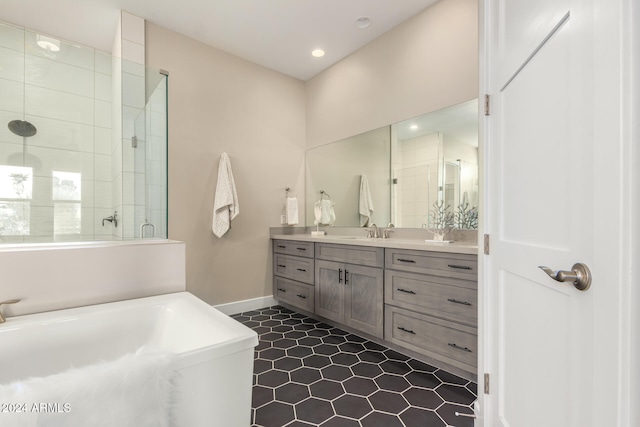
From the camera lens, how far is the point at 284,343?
249cm

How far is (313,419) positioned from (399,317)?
3.15 ft

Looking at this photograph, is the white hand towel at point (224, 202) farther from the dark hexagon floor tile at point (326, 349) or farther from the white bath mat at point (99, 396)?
the white bath mat at point (99, 396)

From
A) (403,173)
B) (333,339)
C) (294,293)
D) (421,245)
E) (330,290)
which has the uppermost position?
(403,173)

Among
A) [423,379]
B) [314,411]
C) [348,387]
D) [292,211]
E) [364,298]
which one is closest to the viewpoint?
[314,411]

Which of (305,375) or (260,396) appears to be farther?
(305,375)

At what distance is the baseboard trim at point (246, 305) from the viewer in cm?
321

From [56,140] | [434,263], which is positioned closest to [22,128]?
[56,140]

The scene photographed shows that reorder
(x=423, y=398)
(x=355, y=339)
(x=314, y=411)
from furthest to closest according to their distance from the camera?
1. (x=355, y=339)
2. (x=423, y=398)
3. (x=314, y=411)

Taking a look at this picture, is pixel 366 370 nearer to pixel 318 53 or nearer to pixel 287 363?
pixel 287 363

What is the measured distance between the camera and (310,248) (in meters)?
3.04

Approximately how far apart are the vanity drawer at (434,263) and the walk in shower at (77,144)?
1.71m

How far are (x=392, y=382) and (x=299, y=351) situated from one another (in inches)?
29.9

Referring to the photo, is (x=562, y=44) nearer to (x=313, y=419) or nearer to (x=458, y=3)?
(x=313, y=419)

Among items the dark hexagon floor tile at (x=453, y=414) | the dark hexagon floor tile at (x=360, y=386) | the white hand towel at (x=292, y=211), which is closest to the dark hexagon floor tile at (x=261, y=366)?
the dark hexagon floor tile at (x=360, y=386)
